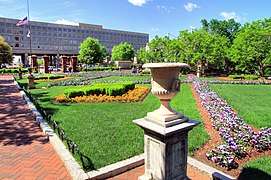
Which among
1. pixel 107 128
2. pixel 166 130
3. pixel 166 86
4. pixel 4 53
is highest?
pixel 4 53

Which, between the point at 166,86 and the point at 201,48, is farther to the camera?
the point at 201,48

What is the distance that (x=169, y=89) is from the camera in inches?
121

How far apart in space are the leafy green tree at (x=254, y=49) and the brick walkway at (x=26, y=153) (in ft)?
84.2

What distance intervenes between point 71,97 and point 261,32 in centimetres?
2404

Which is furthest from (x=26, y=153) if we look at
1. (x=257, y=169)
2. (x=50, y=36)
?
(x=50, y=36)

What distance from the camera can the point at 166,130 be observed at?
9.75 ft

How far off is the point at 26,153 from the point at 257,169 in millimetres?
5324

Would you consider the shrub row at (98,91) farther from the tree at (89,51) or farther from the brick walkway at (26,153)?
the tree at (89,51)

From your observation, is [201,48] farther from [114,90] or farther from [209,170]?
[209,170]

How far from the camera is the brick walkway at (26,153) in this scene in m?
4.14

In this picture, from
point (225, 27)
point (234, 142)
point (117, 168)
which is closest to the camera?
point (117, 168)

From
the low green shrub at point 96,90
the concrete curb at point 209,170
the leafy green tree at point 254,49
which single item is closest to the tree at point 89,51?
the leafy green tree at point 254,49

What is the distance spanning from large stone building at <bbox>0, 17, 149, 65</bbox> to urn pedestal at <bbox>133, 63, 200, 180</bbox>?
Result: 247 ft

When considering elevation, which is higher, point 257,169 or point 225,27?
point 225,27
